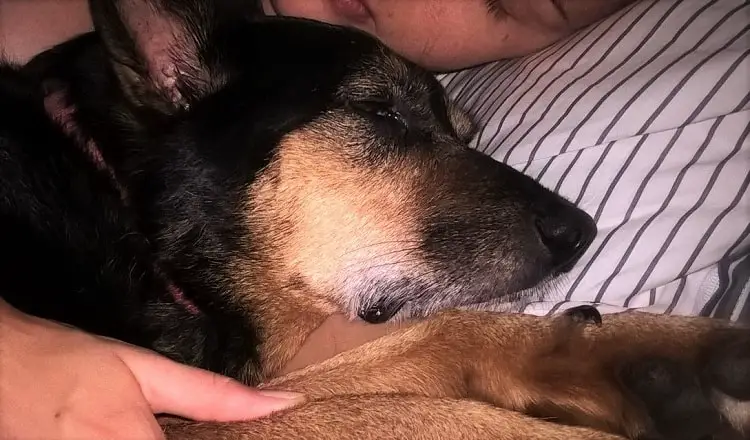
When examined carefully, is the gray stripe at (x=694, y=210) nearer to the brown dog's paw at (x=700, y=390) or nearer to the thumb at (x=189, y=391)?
the brown dog's paw at (x=700, y=390)

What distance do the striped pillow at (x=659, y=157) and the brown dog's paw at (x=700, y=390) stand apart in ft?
0.64

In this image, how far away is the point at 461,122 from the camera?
83.3 inches

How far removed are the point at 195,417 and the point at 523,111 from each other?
1206 mm

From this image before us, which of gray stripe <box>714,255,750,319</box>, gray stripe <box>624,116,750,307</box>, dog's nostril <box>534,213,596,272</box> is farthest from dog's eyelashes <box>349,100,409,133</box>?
gray stripe <box>714,255,750,319</box>

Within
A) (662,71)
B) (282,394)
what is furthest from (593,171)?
(282,394)

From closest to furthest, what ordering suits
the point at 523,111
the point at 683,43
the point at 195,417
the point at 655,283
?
the point at 195,417, the point at 655,283, the point at 683,43, the point at 523,111

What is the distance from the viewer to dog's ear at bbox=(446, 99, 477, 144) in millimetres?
2079

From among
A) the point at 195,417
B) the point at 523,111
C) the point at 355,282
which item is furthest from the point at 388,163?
the point at 195,417

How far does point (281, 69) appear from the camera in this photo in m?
1.71

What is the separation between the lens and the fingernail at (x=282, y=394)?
5.17 ft

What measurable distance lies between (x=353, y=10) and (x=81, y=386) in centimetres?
151

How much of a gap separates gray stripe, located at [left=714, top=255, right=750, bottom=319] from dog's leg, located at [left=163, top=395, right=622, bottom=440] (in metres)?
0.49

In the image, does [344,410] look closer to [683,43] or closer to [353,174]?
[353,174]

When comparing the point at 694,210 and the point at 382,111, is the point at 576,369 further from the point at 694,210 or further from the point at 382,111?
the point at 382,111
